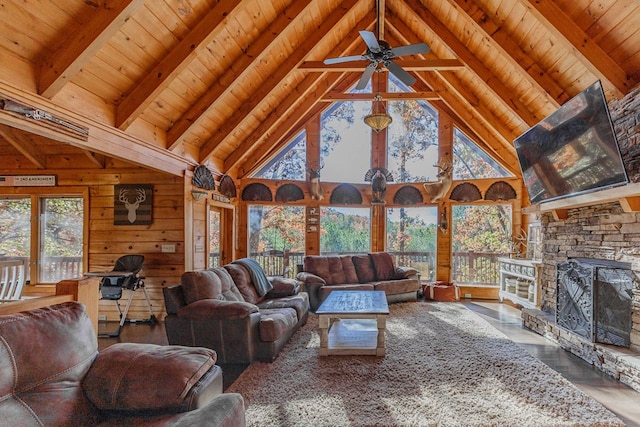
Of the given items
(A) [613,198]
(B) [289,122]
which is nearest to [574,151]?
(A) [613,198]

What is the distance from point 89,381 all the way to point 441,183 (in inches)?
258

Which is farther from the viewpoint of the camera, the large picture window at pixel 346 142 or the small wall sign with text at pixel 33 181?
the large picture window at pixel 346 142

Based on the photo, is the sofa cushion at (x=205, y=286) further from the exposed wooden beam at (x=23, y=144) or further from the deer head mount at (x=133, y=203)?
the exposed wooden beam at (x=23, y=144)

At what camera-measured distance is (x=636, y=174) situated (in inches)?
135

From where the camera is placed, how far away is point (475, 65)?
498 centimetres

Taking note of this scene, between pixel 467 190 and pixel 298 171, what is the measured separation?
11.5 ft

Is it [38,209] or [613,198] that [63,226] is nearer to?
[38,209]

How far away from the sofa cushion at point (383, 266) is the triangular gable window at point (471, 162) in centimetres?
229

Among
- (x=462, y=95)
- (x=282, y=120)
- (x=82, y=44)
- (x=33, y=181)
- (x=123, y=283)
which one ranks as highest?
(x=462, y=95)

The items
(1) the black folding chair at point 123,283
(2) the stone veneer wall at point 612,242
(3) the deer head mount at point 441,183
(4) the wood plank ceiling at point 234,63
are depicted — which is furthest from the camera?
(3) the deer head mount at point 441,183

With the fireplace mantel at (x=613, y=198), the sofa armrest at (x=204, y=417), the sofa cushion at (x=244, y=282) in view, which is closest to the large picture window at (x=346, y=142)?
the sofa cushion at (x=244, y=282)

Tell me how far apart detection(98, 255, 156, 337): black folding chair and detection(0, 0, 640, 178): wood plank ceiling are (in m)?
1.43

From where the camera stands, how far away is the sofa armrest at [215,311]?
3449 mm

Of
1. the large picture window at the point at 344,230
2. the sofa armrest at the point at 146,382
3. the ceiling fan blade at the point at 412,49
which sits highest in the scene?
the ceiling fan blade at the point at 412,49
